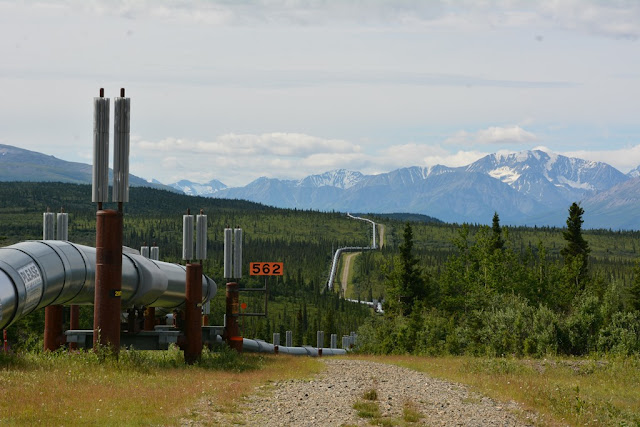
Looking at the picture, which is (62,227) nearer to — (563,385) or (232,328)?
(232,328)

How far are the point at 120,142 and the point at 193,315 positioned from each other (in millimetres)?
7067

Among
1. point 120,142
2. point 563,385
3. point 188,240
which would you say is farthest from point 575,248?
point 120,142

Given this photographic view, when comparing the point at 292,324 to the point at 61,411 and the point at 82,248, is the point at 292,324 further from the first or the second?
the point at 61,411

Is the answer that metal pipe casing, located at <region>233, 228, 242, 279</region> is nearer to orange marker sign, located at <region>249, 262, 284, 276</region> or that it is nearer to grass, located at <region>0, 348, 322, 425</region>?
orange marker sign, located at <region>249, 262, 284, 276</region>

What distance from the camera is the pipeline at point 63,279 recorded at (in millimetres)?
20781

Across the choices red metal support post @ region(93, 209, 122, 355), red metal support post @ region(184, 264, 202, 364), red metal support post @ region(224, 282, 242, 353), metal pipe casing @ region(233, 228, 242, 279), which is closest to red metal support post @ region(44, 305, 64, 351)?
red metal support post @ region(184, 264, 202, 364)

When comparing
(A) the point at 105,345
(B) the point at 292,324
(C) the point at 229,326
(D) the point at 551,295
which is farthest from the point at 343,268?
(A) the point at 105,345

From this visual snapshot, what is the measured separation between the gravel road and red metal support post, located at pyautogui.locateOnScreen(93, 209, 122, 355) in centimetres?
564

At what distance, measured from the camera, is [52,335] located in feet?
91.8

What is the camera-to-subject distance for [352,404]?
1805 cm

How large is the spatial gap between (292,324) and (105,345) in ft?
348

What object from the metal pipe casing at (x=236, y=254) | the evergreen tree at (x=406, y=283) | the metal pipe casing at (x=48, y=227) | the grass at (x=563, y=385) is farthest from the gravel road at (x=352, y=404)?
the evergreen tree at (x=406, y=283)

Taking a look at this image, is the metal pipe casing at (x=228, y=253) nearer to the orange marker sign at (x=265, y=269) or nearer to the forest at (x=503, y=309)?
the orange marker sign at (x=265, y=269)

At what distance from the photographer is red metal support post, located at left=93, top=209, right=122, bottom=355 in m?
24.0
